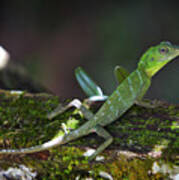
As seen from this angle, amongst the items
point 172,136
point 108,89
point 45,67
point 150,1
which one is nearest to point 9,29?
point 45,67

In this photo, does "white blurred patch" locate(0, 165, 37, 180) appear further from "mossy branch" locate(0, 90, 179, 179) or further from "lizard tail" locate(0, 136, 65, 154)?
"lizard tail" locate(0, 136, 65, 154)

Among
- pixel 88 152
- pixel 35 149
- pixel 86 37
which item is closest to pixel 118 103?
pixel 88 152

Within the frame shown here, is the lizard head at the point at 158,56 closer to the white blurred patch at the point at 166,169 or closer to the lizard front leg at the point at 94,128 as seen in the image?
the lizard front leg at the point at 94,128

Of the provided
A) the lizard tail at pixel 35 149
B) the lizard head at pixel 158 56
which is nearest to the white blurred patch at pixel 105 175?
the lizard tail at pixel 35 149

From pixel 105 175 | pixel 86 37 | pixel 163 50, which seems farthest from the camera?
pixel 86 37

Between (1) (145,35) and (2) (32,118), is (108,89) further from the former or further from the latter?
(2) (32,118)

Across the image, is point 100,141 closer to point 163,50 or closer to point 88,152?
point 88,152

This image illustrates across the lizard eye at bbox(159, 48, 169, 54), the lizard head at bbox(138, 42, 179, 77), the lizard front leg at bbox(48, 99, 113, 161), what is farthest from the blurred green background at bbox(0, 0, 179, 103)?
the lizard front leg at bbox(48, 99, 113, 161)

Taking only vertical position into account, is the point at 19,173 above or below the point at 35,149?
below

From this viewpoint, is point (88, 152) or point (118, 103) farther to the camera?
point (118, 103)
